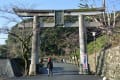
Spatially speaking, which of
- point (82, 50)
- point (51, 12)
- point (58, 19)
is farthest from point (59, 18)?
point (82, 50)

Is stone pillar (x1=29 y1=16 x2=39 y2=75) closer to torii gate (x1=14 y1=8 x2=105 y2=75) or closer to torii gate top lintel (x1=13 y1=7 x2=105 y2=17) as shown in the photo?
torii gate (x1=14 y1=8 x2=105 y2=75)

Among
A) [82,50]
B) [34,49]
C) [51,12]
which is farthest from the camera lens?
[51,12]

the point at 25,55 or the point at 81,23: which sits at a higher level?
the point at 81,23

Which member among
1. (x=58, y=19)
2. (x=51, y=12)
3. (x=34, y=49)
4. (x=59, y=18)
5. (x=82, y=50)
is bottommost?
(x=82, y=50)

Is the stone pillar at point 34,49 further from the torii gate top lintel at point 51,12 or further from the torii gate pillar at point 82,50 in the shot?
the torii gate pillar at point 82,50

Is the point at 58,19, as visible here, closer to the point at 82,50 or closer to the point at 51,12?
the point at 51,12

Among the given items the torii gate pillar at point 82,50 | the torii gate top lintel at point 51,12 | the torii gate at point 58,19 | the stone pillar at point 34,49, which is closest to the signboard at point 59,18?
the torii gate at point 58,19

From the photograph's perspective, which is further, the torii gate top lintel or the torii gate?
the torii gate top lintel

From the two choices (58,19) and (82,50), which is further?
(58,19)

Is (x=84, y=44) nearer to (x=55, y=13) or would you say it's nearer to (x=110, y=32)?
(x=55, y=13)

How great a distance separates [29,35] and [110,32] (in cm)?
1038

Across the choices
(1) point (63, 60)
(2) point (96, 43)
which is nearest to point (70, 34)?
(2) point (96, 43)

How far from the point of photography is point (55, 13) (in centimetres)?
3612

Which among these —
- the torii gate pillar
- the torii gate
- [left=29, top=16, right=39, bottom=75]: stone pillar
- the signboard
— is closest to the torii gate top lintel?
the torii gate
